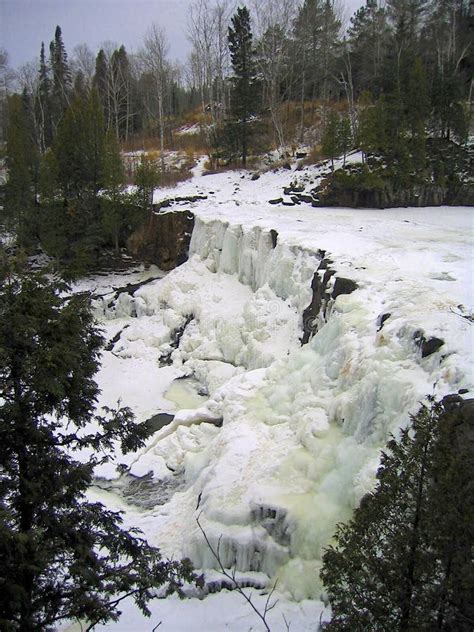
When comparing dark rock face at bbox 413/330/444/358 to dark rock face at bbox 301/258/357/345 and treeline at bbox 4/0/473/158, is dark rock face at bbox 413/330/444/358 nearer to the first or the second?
dark rock face at bbox 301/258/357/345

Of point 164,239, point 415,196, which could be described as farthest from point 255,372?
point 415,196

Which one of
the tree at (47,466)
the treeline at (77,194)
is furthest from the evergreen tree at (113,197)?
the tree at (47,466)

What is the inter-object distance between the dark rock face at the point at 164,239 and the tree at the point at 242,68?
9251mm

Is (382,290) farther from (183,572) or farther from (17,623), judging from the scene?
(17,623)

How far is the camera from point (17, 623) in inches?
169

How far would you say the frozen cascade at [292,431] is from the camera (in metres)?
6.55

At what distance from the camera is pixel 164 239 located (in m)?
21.0

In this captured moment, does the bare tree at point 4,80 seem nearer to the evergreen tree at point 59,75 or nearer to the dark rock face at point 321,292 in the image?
the evergreen tree at point 59,75

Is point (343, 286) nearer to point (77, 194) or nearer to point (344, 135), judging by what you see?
point (344, 135)

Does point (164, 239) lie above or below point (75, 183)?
below

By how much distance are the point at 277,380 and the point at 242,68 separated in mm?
23996

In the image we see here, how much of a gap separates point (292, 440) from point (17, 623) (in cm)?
493

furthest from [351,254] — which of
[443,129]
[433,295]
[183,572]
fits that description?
[443,129]

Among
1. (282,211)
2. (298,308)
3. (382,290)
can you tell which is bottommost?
(298,308)
